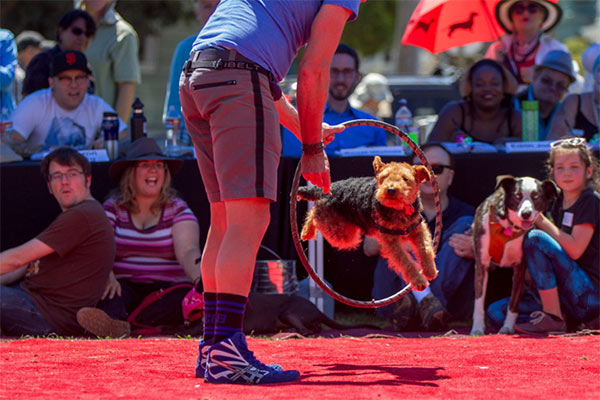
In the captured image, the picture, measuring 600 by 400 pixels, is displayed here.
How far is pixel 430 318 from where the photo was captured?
7.16m

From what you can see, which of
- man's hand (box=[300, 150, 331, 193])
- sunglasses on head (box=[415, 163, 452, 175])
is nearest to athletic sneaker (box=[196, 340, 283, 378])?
man's hand (box=[300, 150, 331, 193])

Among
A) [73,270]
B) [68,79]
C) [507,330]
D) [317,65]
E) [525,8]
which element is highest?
[525,8]

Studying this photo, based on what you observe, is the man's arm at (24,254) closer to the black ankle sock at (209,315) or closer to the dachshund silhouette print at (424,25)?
the black ankle sock at (209,315)

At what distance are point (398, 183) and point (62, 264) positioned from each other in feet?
9.31

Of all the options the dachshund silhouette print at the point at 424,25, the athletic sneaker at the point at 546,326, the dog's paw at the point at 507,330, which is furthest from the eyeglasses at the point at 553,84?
the dog's paw at the point at 507,330

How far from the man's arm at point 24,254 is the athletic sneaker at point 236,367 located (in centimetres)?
273

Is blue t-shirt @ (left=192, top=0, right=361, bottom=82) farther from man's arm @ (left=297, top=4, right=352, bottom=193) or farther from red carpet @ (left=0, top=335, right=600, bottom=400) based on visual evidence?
red carpet @ (left=0, top=335, right=600, bottom=400)

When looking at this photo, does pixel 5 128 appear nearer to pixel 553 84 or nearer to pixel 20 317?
pixel 20 317

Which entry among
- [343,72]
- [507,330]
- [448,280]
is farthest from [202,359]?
[343,72]

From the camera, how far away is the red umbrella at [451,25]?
926cm

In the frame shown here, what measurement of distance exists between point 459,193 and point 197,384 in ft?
12.9

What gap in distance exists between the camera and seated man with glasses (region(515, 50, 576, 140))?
8812 mm

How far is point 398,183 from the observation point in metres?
5.25

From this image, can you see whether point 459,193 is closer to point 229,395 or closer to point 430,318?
point 430,318
